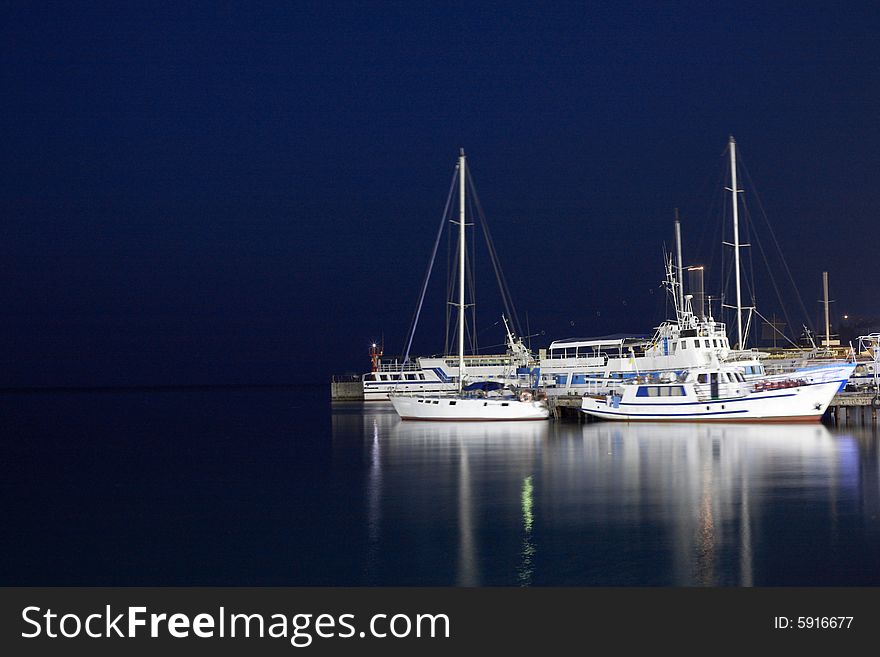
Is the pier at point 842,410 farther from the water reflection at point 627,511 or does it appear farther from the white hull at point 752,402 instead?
the water reflection at point 627,511

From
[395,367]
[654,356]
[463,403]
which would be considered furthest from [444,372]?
[463,403]

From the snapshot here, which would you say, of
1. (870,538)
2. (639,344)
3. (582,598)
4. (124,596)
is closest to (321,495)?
(124,596)

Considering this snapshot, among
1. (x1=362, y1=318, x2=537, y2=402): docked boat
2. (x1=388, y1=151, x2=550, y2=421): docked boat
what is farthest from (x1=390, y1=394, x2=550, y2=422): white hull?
(x1=362, y1=318, x2=537, y2=402): docked boat

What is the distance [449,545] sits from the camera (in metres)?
24.1

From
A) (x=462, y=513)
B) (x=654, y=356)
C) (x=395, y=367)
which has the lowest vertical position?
(x=462, y=513)

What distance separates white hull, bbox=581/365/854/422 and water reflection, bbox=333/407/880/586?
6084 millimetres

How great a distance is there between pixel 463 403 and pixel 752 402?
851 inches

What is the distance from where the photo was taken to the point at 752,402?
196 feet

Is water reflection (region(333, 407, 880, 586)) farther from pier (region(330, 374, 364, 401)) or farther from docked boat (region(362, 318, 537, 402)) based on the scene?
pier (region(330, 374, 364, 401))

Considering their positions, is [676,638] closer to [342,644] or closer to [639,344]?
[342,644]

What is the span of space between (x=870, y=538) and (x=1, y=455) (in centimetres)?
5133

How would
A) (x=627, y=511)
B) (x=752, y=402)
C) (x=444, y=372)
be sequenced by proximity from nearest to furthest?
1. (x=627, y=511)
2. (x=752, y=402)
3. (x=444, y=372)

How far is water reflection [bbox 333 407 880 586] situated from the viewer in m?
21.1

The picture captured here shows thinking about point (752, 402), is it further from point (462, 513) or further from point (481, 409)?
point (462, 513)
